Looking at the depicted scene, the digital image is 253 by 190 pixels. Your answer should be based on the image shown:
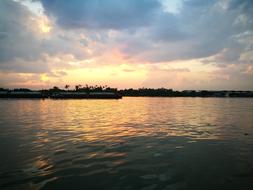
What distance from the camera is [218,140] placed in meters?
22.2

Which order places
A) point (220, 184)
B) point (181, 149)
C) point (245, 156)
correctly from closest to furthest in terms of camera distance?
point (220, 184) → point (245, 156) → point (181, 149)

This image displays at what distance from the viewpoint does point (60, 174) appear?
12.4 metres

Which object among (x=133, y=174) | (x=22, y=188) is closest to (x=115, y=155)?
(x=133, y=174)

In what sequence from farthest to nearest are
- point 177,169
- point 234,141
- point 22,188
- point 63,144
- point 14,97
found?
point 14,97
point 234,141
point 63,144
point 177,169
point 22,188

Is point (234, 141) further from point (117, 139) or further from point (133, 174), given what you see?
point (133, 174)

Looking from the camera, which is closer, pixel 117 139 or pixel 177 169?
pixel 177 169

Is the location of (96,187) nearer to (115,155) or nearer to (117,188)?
(117,188)

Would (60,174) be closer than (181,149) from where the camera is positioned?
Yes

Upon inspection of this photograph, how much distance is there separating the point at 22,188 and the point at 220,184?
8.99m

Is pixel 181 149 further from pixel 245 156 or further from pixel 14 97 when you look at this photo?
pixel 14 97

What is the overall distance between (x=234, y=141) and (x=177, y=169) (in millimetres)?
10972

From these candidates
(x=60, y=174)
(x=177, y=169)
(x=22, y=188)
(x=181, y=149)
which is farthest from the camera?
(x=181, y=149)

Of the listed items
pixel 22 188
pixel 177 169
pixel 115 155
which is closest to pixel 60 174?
pixel 22 188

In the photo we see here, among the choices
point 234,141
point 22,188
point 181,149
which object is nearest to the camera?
point 22,188
